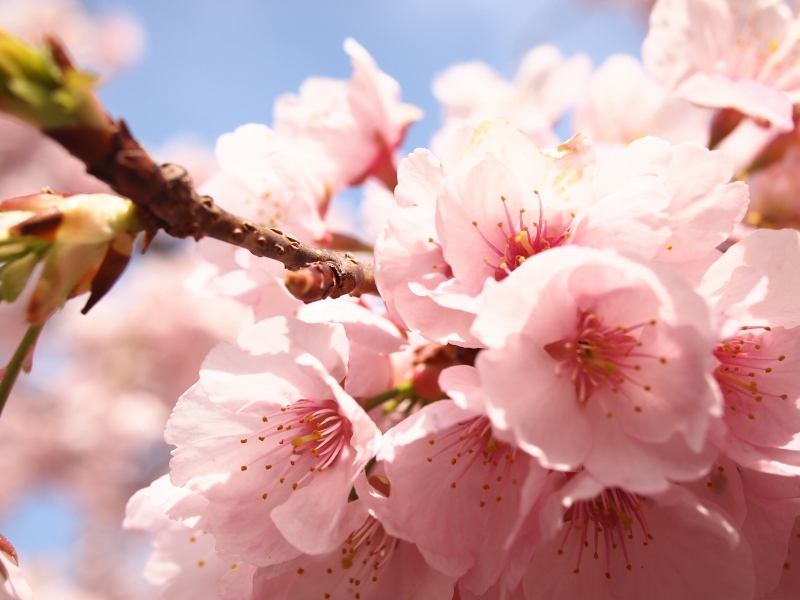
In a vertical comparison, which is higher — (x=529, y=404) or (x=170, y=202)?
(x=170, y=202)

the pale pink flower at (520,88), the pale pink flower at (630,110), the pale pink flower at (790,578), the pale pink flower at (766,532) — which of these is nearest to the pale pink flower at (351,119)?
the pale pink flower at (520,88)

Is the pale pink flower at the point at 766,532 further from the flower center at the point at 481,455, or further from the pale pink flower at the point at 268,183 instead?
the pale pink flower at the point at 268,183

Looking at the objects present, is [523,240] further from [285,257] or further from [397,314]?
[285,257]

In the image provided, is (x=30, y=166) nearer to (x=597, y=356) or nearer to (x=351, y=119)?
(x=351, y=119)

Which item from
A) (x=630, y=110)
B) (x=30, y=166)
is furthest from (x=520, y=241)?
(x=30, y=166)

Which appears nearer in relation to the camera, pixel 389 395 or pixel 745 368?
pixel 745 368

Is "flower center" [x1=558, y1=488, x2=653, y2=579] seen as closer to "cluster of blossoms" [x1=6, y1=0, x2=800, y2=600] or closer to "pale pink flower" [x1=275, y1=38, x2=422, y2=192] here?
"cluster of blossoms" [x1=6, y1=0, x2=800, y2=600]

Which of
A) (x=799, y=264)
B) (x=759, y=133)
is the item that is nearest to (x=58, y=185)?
(x=759, y=133)
